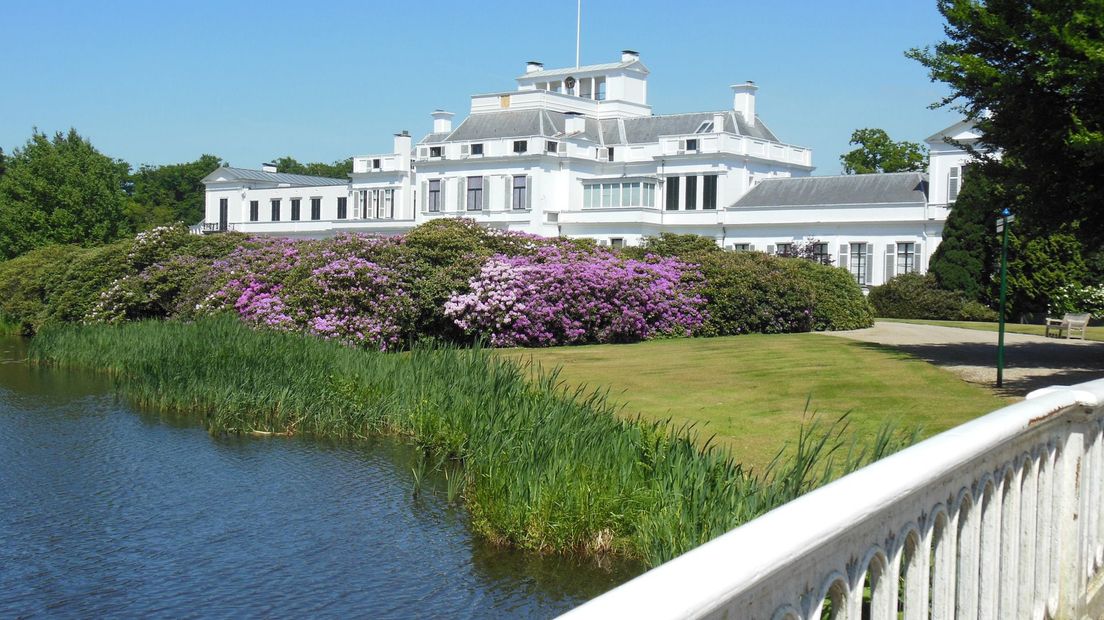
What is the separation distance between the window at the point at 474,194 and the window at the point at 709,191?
13521 mm

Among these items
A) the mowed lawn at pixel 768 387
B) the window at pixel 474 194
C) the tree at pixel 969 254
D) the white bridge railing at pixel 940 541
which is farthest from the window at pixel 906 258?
the white bridge railing at pixel 940 541

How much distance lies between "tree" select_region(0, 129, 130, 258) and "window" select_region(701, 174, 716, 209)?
28.3 meters

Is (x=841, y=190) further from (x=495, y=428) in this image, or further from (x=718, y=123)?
(x=495, y=428)

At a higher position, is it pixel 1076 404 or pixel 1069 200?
pixel 1069 200

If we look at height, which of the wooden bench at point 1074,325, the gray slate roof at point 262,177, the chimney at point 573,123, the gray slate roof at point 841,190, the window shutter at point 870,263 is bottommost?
the wooden bench at point 1074,325

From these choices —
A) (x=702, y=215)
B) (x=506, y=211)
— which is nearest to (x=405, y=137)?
(x=506, y=211)

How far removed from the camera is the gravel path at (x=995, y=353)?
16484 millimetres

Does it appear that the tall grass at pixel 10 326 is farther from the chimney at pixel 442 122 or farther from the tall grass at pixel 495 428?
the chimney at pixel 442 122

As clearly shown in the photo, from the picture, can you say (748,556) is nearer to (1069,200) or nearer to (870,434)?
(870,434)

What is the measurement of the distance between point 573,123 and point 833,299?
38.3m

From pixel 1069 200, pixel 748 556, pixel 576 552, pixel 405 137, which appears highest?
pixel 405 137

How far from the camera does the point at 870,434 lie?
12.2 meters

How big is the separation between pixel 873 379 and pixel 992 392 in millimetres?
2027

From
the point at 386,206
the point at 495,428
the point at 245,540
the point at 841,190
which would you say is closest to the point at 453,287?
the point at 495,428
